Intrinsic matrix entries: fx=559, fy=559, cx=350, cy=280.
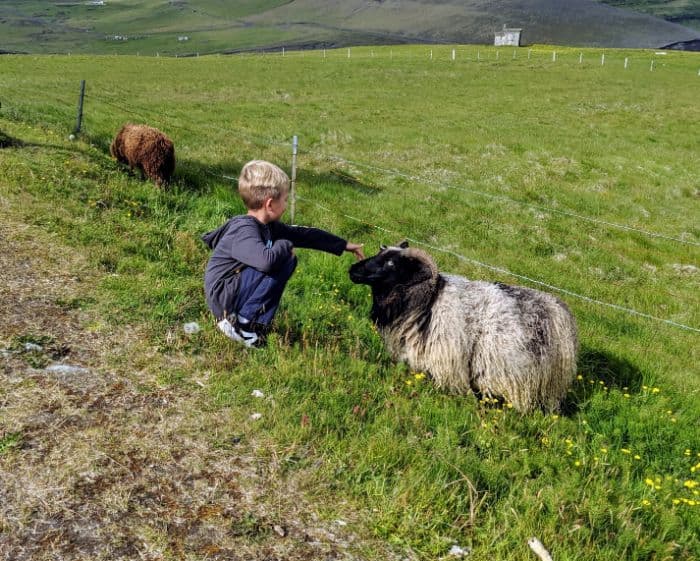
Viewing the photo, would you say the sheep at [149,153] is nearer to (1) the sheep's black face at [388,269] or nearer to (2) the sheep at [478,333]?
(1) the sheep's black face at [388,269]

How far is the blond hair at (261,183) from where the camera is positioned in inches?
220

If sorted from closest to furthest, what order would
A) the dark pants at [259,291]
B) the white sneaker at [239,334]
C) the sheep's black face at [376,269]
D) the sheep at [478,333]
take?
the dark pants at [259,291] < the white sneaker at [239,334] < the sheep at [478,333] < the sheep's black face at [376,269]

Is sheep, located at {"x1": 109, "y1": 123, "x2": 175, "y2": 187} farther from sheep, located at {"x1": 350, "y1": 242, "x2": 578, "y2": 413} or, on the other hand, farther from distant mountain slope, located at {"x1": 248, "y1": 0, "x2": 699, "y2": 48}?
distant mountain slope, located at {"x1": 248, "y1": 0, "x2": 699, "y2": 48}

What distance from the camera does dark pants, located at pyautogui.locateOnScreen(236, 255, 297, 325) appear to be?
225 inches

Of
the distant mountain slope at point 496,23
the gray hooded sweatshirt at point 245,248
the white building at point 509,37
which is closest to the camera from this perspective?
the gray hooded sweatshirt at point 245,248

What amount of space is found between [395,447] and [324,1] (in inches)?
8640

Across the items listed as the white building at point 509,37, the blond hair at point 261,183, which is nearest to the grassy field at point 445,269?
the blond hair at point 261,183

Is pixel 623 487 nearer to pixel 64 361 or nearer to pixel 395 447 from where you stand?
pixel 395 447

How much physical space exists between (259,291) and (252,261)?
1.54 feet

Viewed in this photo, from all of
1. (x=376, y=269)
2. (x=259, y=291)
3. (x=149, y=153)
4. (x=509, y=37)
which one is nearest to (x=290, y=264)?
(x=259, y=291)

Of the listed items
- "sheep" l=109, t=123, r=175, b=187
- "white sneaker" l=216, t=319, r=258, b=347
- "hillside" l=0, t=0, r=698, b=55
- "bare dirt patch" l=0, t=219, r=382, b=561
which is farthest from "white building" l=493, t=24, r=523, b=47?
"bare dirt patch" l=0, t=219, r=382, b=561

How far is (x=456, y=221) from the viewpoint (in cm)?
1459

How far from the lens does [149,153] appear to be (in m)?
11.9

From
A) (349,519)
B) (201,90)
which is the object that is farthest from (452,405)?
(201,90)
